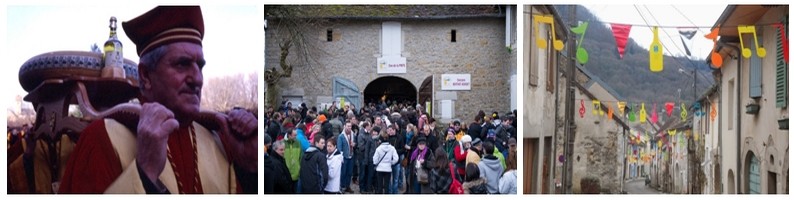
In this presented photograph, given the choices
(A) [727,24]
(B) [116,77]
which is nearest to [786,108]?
(A) [727,24]

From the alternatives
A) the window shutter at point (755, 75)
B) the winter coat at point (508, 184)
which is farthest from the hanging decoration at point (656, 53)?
the winter coat at point (508, 184)

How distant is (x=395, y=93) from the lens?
43.1 ft

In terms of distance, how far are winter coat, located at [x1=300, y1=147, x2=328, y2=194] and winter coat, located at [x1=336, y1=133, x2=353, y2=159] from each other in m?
0.27

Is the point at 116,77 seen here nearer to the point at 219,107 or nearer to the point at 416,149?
the point at 219,107

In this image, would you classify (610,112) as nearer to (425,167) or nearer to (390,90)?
(425,167)

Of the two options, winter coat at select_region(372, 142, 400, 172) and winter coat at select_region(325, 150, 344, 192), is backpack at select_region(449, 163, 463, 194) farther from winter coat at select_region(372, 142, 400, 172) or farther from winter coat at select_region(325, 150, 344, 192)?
winter coat at select_region(325, 150, 344, 192)

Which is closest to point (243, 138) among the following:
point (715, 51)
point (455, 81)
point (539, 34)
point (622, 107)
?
point (455, 81)

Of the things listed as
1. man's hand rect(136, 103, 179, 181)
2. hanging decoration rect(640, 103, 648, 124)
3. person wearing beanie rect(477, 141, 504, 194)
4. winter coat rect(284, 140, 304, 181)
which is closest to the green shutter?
hanging decoration rect(640, 103, 648, 124)

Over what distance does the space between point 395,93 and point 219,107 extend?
2140mm

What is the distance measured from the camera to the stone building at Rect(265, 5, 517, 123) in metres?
13.0

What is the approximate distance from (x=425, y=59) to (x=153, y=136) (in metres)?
3.30

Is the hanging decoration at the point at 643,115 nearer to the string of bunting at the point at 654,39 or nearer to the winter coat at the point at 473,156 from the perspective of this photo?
the string of bunting at the point at 654,39

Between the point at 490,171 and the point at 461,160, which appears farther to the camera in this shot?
the point at 461,160

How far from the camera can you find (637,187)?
13086mm
